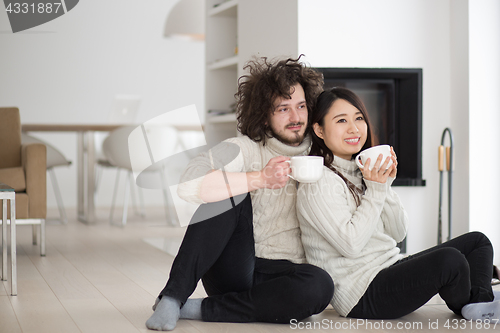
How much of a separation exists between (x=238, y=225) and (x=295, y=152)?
288 mm

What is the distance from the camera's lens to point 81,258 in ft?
9.77

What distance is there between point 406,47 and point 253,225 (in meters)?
1.63

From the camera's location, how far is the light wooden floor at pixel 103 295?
1688 mm

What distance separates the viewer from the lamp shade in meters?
4.80

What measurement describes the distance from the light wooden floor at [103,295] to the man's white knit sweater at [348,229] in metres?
0.14

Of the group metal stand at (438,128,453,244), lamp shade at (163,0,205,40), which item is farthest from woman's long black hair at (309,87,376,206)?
lamp shade at (163,0,205,40)

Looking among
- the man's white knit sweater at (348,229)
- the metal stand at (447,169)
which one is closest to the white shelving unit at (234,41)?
the metal stand at (447,169)

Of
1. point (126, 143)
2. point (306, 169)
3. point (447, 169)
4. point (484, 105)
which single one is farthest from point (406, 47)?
point (126, 143)

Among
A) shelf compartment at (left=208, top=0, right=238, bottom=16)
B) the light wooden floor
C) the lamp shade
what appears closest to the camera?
the light wooden floor

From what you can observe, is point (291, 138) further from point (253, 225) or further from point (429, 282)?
point (429, 282)

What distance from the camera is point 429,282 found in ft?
5.30

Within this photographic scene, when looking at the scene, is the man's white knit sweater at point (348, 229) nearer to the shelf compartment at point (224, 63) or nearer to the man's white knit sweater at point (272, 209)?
the man's white knit sweater at point (272, 209)

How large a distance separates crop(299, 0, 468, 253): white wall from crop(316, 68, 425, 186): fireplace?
0.15ft

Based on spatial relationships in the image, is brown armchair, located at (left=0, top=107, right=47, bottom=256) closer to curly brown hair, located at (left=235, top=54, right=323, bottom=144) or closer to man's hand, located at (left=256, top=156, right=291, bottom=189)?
curly brown hair, located at (left=235, top=54, right=323, bottom=144)
